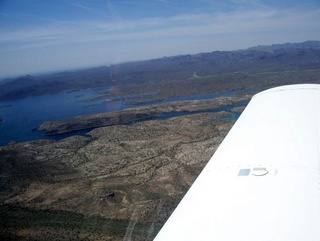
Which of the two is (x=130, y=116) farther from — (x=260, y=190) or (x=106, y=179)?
(x=260, y=190)

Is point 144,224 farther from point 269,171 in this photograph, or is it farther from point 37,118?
point 37,118

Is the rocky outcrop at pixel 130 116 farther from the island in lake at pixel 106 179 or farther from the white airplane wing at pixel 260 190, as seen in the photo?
the white airplane wing at pixel 260 190

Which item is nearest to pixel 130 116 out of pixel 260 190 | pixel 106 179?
pixel 106 179

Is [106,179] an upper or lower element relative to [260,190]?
lower

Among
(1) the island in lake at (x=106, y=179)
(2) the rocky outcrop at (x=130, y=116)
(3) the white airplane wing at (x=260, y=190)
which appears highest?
(3) the white airplane wing at (x=260, y=190)

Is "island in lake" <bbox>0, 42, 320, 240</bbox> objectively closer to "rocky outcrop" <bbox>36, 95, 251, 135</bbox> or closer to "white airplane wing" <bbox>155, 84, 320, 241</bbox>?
"rocky outcrop" <bbox>36, 95, 251, 135</bbox>

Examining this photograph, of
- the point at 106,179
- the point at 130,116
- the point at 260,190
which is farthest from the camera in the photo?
the point at 130,116

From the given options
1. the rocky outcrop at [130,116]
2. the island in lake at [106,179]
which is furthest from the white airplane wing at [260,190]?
the rocky outcrop at [130,116]

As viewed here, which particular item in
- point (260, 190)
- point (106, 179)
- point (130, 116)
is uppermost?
point (260, 190)

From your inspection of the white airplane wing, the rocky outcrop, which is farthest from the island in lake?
the white airplane wing

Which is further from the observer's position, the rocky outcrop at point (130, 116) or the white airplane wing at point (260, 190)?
the rocky outcrop at point (130, 116)
